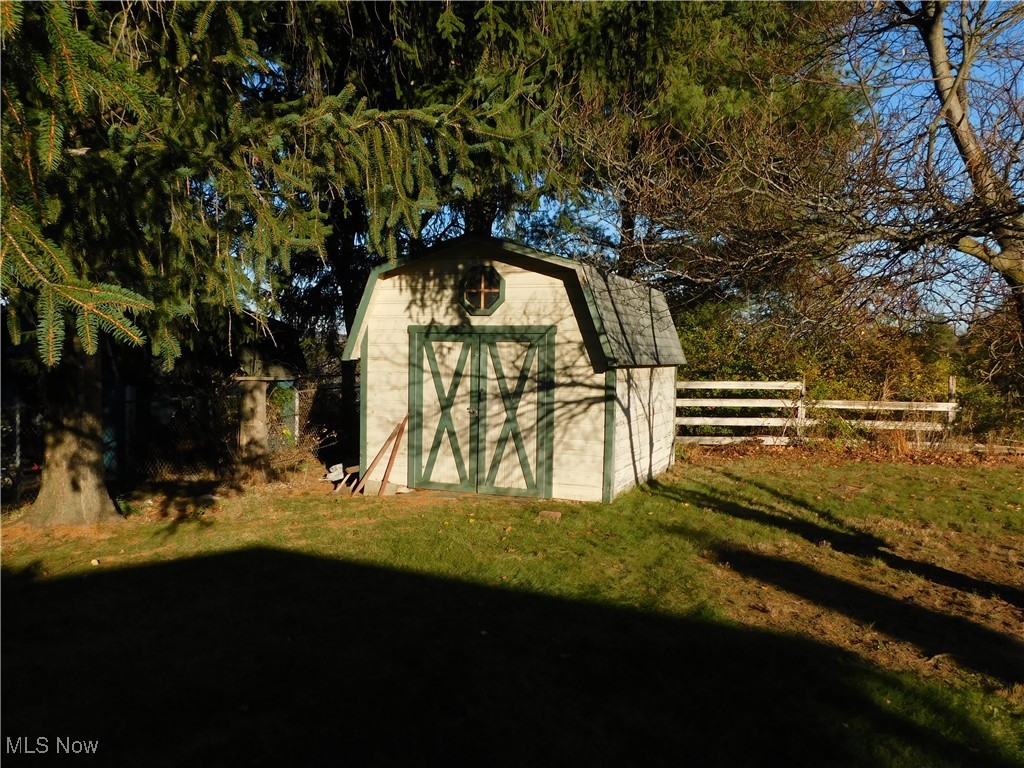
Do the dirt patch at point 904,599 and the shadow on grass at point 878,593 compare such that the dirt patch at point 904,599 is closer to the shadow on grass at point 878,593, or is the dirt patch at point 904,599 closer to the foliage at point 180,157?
the shadow on grass at point 878,593

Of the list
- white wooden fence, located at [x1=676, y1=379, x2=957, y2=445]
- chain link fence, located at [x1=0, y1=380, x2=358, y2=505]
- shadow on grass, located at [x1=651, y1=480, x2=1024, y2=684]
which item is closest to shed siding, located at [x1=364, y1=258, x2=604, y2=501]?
shadow on grass, located at [x1=651, y1=480, x2=1024, y2=684]

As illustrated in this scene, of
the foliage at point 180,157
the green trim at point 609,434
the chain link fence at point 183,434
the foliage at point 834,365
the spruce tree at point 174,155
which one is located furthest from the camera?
the foliage at point 834,365

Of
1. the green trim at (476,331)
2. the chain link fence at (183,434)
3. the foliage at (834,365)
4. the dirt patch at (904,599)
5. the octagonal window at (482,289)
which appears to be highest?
the octagonal window at (482,289)

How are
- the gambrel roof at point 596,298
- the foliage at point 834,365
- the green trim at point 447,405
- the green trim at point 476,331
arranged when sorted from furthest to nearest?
the foliage at point 834,365 < the green trim at point 447,405 < the green trim at point 476,331 < the gambrel roof at point 596,298

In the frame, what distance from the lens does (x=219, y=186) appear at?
623 centimetres

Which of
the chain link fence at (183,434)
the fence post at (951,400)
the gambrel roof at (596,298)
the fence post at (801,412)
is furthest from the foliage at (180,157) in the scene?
the fence post at (951,400)

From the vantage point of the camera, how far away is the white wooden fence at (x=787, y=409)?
15.0 m

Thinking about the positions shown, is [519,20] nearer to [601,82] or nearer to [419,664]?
[601,82]

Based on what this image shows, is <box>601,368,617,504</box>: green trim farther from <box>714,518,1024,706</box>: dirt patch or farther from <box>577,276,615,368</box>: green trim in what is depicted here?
<box>714,518,1024,706</box>: dirt patch

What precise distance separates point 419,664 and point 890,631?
11.3 feet

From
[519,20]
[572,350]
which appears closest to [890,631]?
[572,350]

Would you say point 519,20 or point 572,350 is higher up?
point 519,20

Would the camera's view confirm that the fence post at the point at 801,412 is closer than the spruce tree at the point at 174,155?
No

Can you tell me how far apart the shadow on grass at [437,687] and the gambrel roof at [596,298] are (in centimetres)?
445
